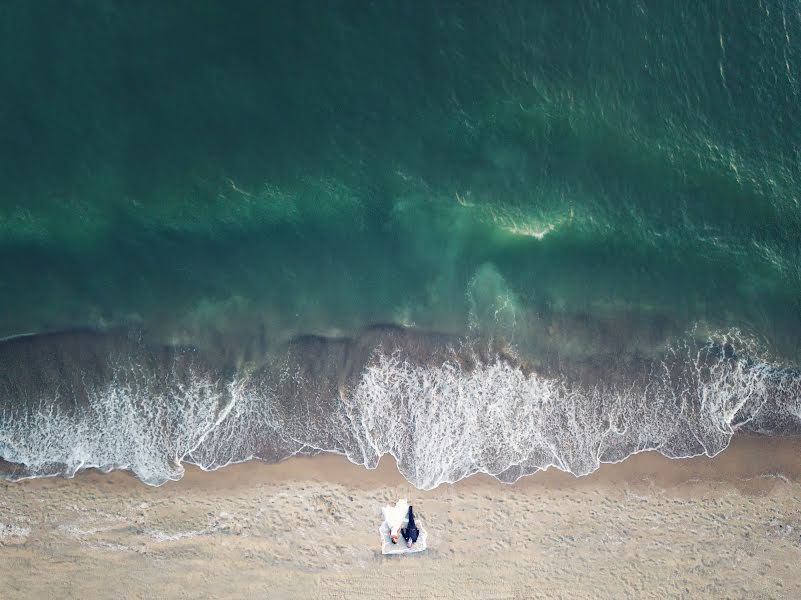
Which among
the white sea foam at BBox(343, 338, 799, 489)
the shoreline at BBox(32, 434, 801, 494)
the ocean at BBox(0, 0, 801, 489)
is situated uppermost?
the ocean at BBox(0, 0, 801, 489)

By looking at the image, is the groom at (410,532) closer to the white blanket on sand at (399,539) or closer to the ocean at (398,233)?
the white blanket on sand at (399,539)

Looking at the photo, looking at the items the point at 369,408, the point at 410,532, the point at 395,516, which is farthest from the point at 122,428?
the point at 410,532

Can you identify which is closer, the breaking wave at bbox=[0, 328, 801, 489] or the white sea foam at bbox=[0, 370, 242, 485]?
the white sea foam at bbox=[0, 370, 242, 485]

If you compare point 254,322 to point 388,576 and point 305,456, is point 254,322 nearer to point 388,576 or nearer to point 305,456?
point 305,456

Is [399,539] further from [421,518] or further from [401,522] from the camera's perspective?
[421,518]

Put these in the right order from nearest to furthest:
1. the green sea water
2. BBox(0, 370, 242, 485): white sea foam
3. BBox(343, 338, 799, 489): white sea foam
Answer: BBox(0, 370, 242, 485): white sea foam, BBox(343, 338, 799, 489): white sea foam, the green sea water

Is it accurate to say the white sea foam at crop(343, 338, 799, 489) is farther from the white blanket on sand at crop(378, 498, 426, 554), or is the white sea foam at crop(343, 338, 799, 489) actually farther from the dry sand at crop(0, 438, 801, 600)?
the white blanket on sand at crop(378, 498, 426, 554)

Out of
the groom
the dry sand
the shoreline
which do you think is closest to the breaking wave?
the shoreline
